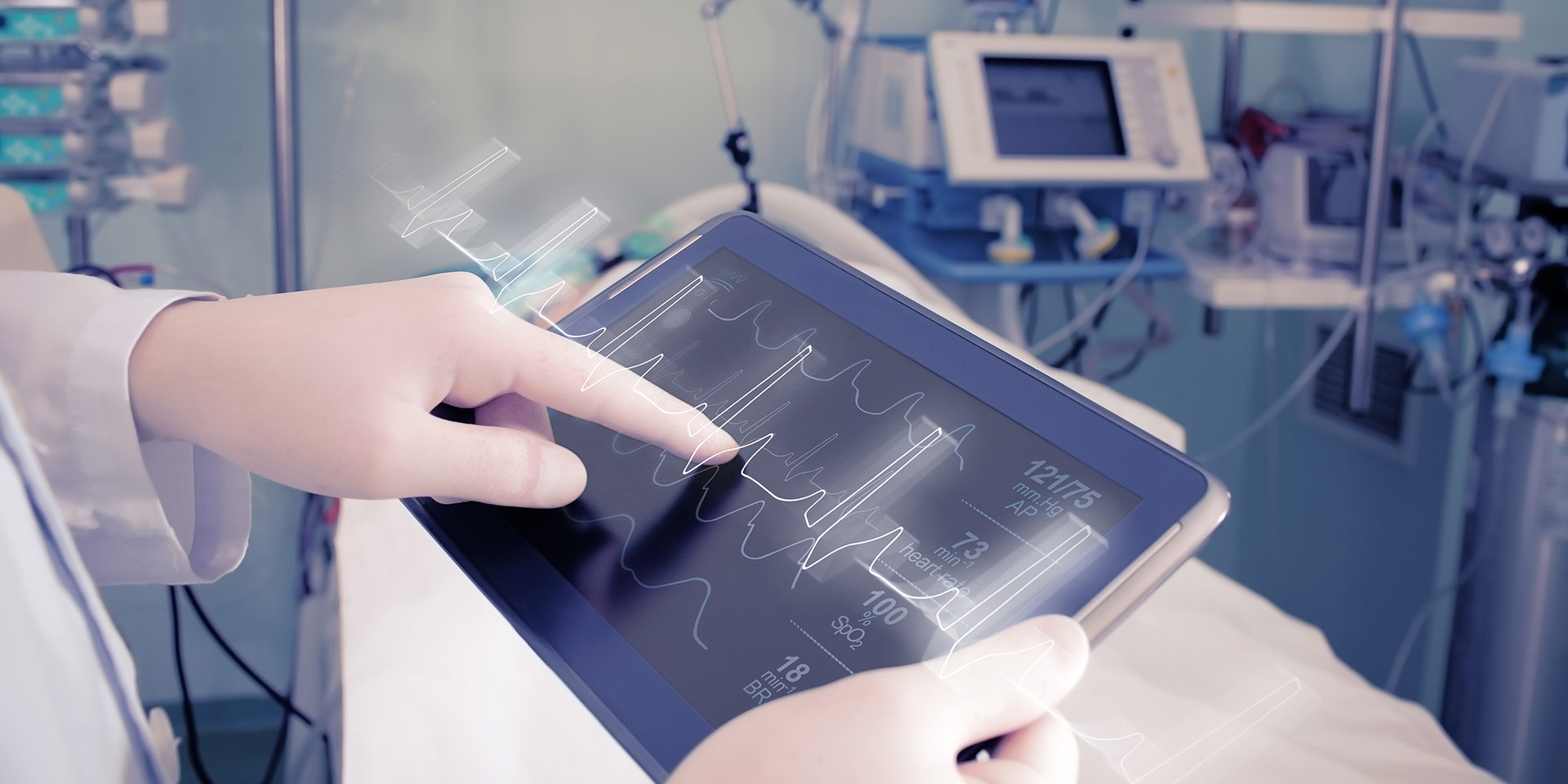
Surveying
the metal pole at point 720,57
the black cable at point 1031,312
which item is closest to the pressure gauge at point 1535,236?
the black cable at point 1031,312

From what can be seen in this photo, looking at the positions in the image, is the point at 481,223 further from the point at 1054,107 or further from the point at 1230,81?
the point at 1230,81

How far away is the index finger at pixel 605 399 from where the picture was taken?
2.03 feet

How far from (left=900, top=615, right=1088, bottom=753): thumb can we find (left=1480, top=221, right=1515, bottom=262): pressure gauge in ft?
4.67

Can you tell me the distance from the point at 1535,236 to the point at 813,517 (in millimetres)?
1429

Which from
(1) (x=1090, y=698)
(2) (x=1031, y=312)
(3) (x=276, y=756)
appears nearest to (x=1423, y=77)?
(2) (x=1031, y=312)

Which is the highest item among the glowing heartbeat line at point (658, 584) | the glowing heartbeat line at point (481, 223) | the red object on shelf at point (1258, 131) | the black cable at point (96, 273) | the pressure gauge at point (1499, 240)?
the red object on shelf at point (1258, 131)

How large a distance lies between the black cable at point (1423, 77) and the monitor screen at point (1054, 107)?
2.67 feet

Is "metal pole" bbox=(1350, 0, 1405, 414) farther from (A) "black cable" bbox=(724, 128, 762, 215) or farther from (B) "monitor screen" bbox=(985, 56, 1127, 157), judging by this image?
(A) "black cable" bbox=(724, 128, 762, 215)

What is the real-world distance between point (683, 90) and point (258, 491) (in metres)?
1.40

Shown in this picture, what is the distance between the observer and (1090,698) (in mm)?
921

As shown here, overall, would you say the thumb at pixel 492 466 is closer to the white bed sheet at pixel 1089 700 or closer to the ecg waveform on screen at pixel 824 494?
the ecg waveform on screen at pixel 824 494

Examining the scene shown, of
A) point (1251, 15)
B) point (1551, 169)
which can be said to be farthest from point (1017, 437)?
point (1551, 169)

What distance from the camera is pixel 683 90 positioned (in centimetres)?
199

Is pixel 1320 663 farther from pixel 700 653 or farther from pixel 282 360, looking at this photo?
pixel 282 360
